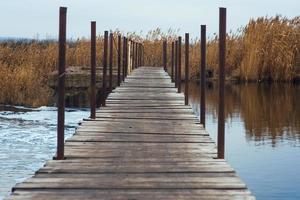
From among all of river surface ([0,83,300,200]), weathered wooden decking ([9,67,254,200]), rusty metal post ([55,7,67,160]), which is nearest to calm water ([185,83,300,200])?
river surface ([0,83,300,200])

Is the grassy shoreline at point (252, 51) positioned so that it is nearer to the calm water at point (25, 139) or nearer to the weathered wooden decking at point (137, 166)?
the calm water at point (25, 139)

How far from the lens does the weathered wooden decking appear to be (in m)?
3.72

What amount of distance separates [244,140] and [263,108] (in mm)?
5975

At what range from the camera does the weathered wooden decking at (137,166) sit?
3719 millimetres

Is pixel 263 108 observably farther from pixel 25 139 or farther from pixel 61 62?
pixel 61 62

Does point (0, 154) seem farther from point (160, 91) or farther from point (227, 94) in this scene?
point (227, 94)

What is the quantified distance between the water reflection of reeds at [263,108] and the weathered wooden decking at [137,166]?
4.22 meters

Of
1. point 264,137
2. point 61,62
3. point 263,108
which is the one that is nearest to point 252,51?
point 263,108

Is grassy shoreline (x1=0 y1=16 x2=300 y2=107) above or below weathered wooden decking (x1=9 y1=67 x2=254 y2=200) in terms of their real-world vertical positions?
above

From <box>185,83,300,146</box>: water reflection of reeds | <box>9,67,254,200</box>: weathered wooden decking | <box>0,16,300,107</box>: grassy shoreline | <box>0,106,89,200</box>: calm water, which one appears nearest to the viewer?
<box>9,67,254,200</box>: weathered wooden decking

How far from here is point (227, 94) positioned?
2042 centimetres

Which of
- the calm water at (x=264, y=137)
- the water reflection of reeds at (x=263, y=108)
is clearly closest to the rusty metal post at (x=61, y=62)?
the calm water at (x=264, y=137)

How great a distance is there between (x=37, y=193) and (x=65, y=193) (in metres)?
0.16

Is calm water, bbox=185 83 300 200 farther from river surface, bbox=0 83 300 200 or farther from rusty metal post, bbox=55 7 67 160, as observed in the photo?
rusty metal post, bbox=55 7 67 160
